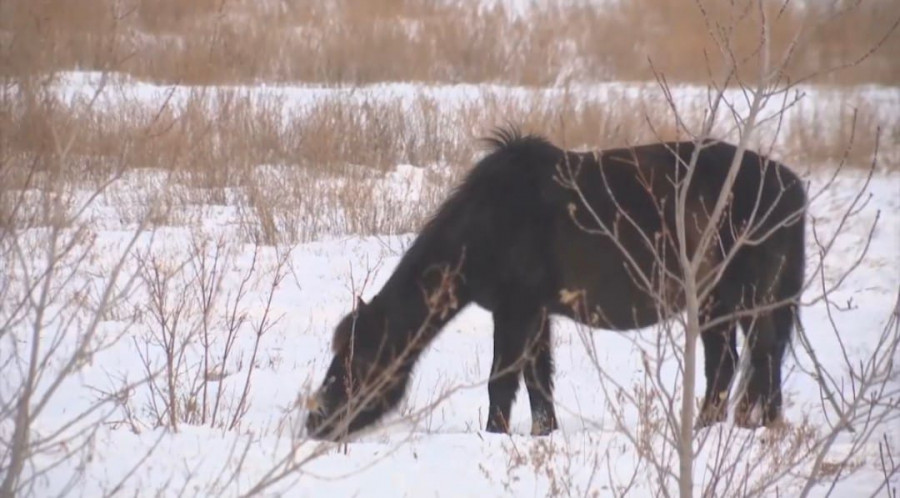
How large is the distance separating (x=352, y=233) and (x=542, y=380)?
4.87 m

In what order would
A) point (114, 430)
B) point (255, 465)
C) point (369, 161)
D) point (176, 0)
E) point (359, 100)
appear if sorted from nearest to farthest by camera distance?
point (255, 465)
point (114, 430)
point (369, 161)
point (359, 100)
point (176, 0)

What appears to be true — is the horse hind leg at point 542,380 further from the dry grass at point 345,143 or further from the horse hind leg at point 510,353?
the dry grass at point 345,143

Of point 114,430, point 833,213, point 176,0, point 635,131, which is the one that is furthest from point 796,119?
point 114,430

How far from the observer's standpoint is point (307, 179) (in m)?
12.0

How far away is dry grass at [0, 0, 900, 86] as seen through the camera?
56.3 ft

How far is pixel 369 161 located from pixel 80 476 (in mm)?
9631

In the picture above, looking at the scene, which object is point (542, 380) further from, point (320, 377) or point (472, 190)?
point (320, 377)

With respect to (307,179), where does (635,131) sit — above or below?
above

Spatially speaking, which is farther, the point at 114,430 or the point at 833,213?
the point at 833,213

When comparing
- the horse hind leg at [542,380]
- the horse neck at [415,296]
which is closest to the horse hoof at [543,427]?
the horse hind leg at [542,380]

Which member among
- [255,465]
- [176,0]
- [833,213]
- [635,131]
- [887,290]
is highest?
[176,0]

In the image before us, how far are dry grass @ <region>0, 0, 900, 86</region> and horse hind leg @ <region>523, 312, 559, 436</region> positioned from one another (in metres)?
9.26

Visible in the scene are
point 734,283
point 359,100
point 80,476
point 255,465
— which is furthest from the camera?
point 359,100

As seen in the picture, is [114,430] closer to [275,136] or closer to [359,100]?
[275,136]
